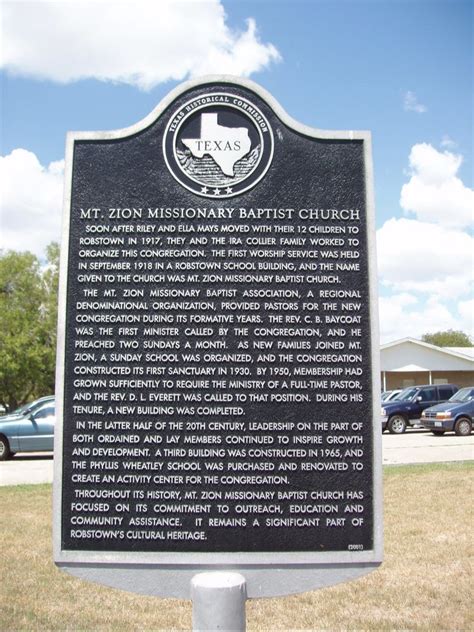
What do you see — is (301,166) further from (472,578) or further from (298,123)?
→ (472,578)

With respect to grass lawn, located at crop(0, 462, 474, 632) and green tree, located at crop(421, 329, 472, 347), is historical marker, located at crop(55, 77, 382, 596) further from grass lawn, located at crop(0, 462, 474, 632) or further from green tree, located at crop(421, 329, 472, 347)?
green tree, located at crop(421, 329, 472, 347)

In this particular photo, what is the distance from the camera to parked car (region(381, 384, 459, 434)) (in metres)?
23.0

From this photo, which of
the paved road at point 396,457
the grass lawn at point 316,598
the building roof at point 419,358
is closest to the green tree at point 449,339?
the building roof at point 419,358

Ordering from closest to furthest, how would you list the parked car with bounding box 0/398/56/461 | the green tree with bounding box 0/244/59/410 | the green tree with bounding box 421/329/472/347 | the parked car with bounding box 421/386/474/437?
the parked car with bounding box 0/398/56/461 → the parked car with bounding box 421/386/474/437 → the green tree with bounding box 0/244/59/410 → the green tree with bounding box 421/329/472/347

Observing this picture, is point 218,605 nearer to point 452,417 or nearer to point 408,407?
point 452,417

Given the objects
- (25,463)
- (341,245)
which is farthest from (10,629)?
(25,463)

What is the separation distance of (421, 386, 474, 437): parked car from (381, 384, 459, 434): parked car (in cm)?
189

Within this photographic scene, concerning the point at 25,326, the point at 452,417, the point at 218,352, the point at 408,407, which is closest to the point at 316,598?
the point at 218,352

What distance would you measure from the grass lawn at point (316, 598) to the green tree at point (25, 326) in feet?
97.0

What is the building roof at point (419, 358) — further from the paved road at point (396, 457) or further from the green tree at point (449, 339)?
the green tree at point (449, 339)

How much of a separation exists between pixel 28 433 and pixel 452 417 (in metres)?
12.8

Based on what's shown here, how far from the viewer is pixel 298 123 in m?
3.95

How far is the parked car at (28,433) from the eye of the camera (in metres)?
15.5

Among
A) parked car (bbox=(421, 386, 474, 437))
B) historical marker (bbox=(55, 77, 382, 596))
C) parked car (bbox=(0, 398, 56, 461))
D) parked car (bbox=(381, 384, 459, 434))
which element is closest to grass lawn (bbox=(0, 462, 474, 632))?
historical marker (bbox=(55, 77, 382, 596))
